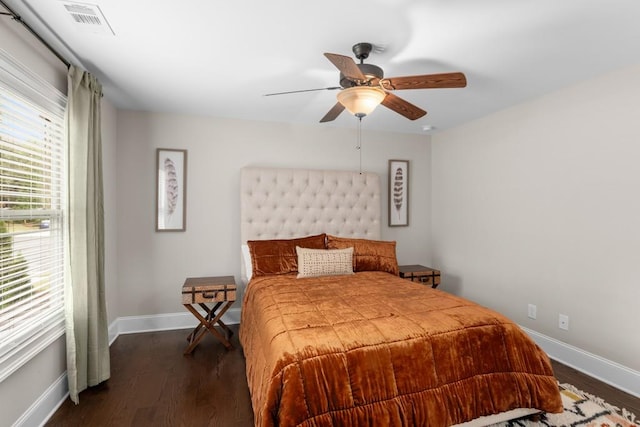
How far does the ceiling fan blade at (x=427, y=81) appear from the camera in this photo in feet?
6.38

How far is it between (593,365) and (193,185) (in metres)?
4.05

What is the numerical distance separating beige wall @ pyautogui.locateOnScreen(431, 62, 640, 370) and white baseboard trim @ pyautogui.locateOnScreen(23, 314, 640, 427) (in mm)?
66

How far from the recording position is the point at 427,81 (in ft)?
6.53

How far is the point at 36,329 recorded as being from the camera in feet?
6.60

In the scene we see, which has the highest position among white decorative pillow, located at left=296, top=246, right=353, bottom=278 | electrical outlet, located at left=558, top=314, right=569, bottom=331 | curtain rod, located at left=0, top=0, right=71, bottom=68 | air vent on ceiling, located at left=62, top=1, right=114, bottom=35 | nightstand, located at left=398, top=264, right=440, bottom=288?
air vent on ceiling, located at left=62, top=1, right=114, bottom=35

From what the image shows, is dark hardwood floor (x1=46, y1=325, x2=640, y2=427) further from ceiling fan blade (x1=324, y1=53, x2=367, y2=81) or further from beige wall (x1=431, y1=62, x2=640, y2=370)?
ceiling fan blade (x1=324, y1=53, x2=367, y2=81)

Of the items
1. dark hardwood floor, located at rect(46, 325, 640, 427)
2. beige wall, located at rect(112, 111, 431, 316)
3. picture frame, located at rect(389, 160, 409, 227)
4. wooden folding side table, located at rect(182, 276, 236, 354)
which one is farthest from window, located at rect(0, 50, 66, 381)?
picture frame, located at rect(389, 160, 409, 227)

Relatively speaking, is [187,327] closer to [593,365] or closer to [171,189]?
[171,189]

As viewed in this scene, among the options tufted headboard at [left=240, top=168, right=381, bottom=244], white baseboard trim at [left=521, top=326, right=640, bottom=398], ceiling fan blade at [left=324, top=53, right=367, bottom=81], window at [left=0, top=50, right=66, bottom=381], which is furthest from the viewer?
tufted headboard at [left=240, top=168, right=381, bottom=244]

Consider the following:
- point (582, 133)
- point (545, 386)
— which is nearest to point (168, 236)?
point (545, 386)

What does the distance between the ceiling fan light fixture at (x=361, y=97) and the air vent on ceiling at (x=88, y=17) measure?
1412 millimetres

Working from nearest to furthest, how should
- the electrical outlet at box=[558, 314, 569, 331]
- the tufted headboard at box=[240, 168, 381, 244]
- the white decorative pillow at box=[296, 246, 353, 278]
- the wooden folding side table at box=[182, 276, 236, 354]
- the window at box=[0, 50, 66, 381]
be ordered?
the window at box=[0, 50, 66, 381] → the electrical outlet at box=[558, 314, 569, 331] → the wooden folding side table at box=[182, 276, 236, 354] → the white decorative pillow at box=[296, 246, 353, 278] → the tufted headboard at box=[240, 168, 381, 244]

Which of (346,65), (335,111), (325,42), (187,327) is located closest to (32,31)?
(325,42)

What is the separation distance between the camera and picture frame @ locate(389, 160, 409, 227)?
4.36 m
